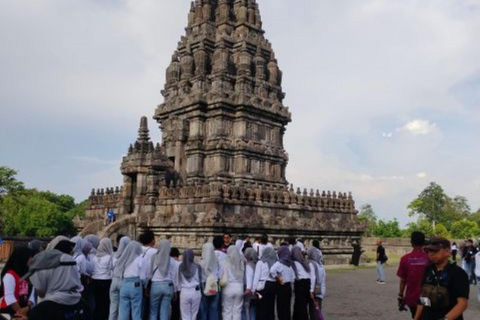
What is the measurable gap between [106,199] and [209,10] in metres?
14.9

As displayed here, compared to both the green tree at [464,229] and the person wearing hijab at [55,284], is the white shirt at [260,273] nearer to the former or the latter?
the person wearing hijab at [55,284]

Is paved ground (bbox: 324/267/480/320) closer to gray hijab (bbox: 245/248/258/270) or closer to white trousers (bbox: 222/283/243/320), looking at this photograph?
gray hijab (bbox: 245/248/258/270)

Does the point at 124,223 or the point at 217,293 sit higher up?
the point at 124,223

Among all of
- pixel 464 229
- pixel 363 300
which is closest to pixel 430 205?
pixel 464 229

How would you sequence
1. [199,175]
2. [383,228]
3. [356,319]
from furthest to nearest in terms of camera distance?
[383,228] → [199,175] → [356,319]

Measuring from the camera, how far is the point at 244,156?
30.3 m

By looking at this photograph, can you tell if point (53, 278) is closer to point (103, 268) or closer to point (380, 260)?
point (103, 268)

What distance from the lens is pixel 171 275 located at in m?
8.74

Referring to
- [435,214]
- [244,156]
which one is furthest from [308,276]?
[435,214]

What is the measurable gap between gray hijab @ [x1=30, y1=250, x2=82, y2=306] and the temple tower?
24117mm

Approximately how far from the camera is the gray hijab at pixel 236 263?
884cm

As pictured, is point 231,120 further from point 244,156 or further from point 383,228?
point 383,228

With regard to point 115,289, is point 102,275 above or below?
above

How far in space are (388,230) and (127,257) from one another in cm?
5824
